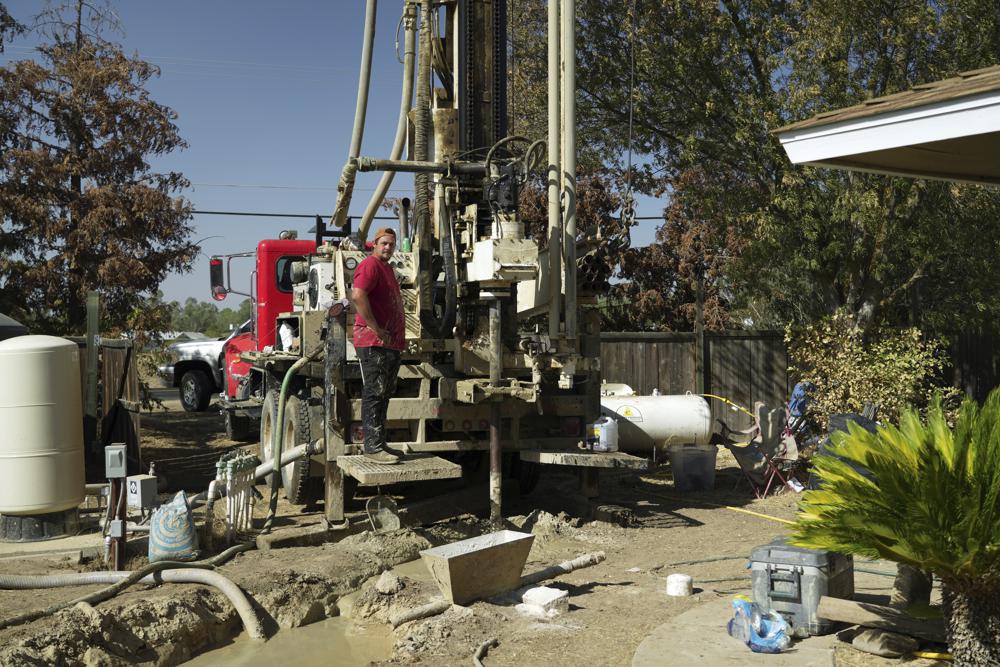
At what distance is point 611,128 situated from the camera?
15.4 m

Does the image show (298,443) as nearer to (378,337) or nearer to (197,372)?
(378,337)

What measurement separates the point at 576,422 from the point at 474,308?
161cm

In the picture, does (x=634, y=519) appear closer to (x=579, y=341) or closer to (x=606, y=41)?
(x=579, y=341)

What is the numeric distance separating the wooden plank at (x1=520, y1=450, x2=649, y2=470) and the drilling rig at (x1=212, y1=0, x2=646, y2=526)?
0.06 feet

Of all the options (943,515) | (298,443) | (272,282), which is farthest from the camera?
(272,282)

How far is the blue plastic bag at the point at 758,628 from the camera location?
521cm

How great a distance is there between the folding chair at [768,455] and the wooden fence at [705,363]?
4.25m

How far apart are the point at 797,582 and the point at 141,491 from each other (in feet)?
16.5

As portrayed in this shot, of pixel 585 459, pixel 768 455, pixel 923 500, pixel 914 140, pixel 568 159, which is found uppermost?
pixel 568 159

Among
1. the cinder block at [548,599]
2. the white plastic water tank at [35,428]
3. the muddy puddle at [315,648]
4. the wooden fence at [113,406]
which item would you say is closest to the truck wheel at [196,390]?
the wooden fence at [113,406]

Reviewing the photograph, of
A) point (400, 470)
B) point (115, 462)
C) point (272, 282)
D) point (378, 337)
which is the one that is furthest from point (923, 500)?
point (272, 282)

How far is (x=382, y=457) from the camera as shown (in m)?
8.00

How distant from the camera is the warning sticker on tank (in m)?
12.7

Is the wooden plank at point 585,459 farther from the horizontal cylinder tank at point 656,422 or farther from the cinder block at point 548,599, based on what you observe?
the horizontal cylinder tank at point 656,422
